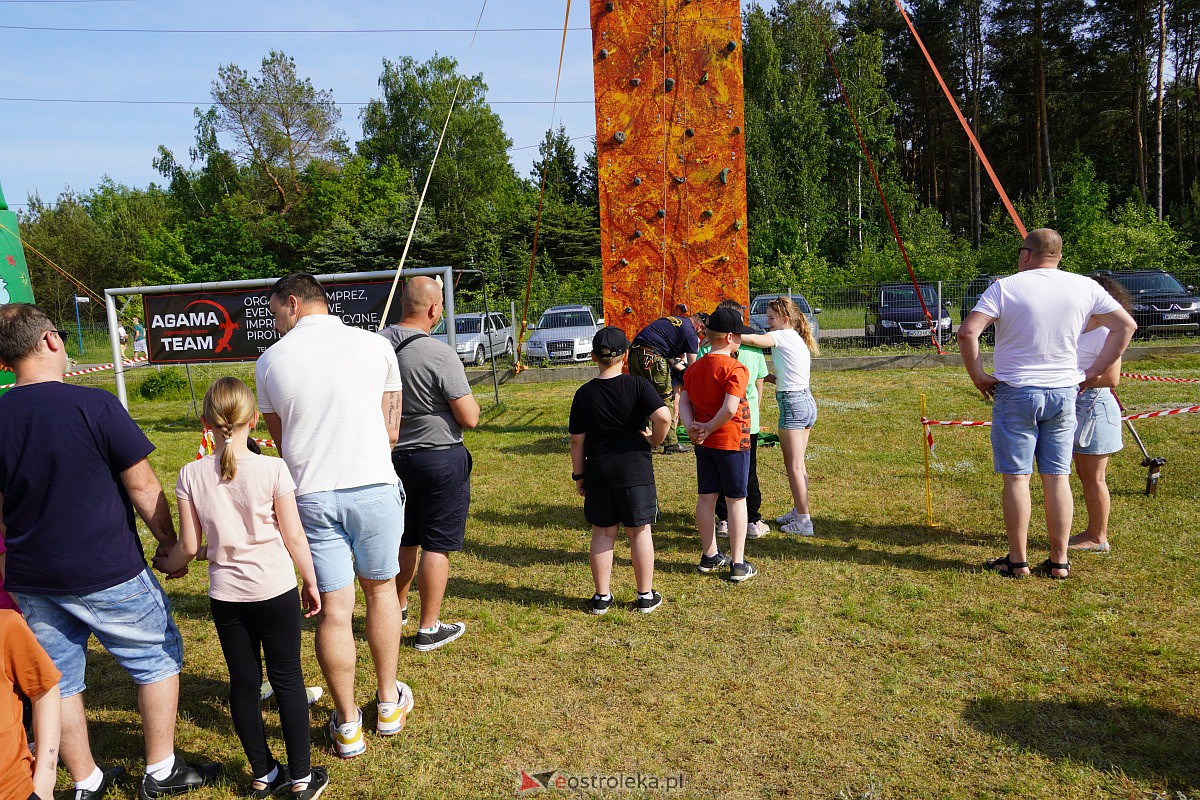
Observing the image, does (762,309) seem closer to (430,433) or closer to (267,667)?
(430,433)

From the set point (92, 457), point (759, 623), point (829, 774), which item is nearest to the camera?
point (92, 457)

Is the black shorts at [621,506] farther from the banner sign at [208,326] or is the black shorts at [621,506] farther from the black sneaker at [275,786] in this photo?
the banner sign at [208,326]

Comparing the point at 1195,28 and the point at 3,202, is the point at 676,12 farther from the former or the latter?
the point at 1195,28

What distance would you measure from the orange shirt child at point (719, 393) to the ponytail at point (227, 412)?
2.68 m

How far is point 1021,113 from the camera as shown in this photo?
3409 centimetres

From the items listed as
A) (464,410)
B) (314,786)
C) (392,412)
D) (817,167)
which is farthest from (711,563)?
(817,167)

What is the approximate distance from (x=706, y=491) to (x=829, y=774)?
82.1 inches

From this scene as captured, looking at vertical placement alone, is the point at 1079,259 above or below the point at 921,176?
below

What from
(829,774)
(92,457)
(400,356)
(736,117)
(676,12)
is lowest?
(829,774)

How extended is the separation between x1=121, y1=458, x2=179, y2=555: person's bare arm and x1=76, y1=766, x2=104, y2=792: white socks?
94 centimetres

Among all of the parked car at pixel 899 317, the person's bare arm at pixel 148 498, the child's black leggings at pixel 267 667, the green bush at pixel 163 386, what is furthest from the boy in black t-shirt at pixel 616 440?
the green bush at pixel 163 386

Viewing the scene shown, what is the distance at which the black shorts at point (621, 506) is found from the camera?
4.04 m

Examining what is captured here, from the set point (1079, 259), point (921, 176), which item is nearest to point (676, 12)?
point (1079, 259)

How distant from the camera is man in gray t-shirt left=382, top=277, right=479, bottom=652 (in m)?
3.54
